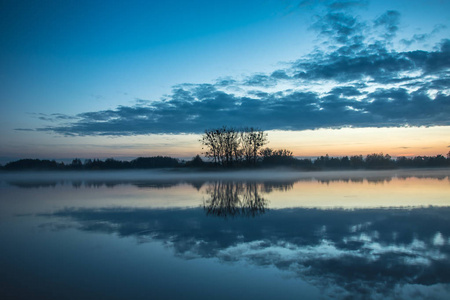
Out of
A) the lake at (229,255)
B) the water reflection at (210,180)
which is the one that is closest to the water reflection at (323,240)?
Answer: the lake at (229,255)

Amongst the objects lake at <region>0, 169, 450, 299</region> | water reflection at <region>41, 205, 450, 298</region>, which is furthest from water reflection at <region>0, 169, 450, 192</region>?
lake at <region>0, 169, 450, 299</region>

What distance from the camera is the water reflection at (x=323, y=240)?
5.30 meters

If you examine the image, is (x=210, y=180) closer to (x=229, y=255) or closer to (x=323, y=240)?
(x=323, y=240)

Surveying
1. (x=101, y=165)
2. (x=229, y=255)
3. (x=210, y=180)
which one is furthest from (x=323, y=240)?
(x=101, y=165)

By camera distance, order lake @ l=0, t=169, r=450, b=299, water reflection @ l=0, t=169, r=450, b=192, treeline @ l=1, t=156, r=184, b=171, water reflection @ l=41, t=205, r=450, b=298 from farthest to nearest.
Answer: treeline @ l=1, t=156, r=184, b=171 → water reflection @ l=0, t=169, r=450, b=192 → water reflection @ l=41, t=205, r=450, b=298 → lake @ l=0, t=169, r=450, b=299

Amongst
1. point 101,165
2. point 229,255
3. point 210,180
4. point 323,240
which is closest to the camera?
point 229,255

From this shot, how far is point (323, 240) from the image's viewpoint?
7598 millimetres

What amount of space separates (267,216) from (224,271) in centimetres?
543

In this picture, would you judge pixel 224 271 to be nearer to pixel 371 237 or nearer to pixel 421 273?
pixel 421 273

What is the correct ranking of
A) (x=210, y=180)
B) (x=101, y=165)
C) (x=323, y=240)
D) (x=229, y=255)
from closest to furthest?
(x=229, y=255) < (x=323, y=240) < (x=210, y=180) < (x=101, y=165)

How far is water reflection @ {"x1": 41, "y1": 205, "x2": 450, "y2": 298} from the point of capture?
5301 mm

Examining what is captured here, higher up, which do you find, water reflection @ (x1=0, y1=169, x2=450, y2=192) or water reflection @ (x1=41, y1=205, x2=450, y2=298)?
water reflection @ (x1=41, y1=205, x2=450, y2=298)

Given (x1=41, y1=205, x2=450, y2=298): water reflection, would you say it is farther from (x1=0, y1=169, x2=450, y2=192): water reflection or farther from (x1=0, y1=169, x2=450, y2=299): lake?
(x1=0, y1=169, x2=450, y2=192): water reflection

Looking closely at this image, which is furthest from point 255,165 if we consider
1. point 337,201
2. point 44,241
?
point 44,241
